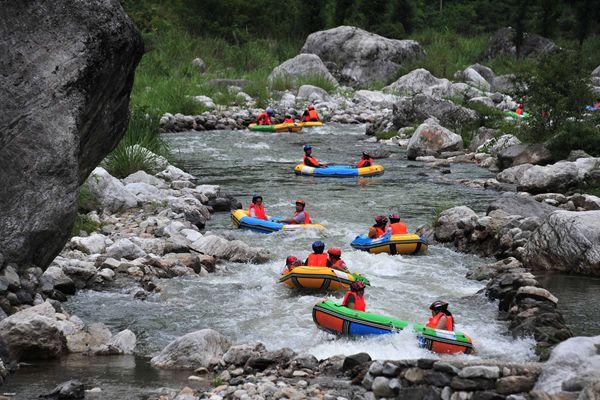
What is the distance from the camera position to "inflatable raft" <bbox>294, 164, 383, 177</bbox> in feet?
65.1

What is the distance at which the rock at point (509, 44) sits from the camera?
4184 centimetres

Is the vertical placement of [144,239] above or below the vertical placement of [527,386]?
below

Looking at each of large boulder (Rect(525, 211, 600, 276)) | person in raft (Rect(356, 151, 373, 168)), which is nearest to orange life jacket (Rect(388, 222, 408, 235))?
large boulder (Rect(525, 211, 600, 276))

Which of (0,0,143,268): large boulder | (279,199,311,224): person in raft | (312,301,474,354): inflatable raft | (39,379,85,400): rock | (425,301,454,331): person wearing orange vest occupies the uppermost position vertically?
(0,0,143,268): large boulder

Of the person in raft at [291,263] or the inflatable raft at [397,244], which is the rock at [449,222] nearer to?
the inflatable raft at [397,244]

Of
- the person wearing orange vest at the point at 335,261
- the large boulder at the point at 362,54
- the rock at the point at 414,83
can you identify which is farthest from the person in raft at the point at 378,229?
the large boulder at the point at 362,54

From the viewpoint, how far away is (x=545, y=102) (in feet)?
65.1

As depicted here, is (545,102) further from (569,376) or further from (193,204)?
(569,376)

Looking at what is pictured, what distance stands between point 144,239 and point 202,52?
→ 28763 mm

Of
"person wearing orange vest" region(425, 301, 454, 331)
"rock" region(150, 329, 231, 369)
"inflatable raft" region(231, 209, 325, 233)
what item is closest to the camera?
"rock" region(150, 329, 231, 369)

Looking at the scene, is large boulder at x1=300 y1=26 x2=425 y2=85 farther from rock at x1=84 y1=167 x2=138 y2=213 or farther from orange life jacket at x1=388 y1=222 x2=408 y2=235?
orange life jacket at x1=388 y1=222 x2=408 y2=235

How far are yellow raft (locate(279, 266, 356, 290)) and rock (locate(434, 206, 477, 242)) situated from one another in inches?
137

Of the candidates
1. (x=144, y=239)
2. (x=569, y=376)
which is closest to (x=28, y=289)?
(x=144, y=239)

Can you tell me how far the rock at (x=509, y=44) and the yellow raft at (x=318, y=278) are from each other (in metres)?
33.5
